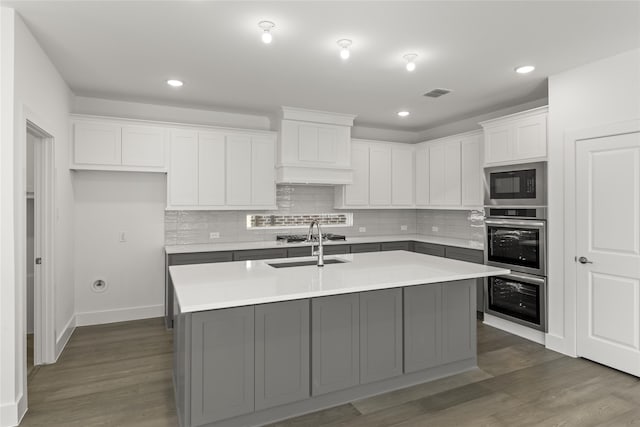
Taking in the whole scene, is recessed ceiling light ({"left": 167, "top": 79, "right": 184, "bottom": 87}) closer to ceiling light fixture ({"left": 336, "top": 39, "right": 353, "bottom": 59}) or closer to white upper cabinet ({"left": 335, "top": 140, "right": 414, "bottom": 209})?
ceiling light fixture ({"left": 336, "top": 39, "right": 353, "bottom": 59})

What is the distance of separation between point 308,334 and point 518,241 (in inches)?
107

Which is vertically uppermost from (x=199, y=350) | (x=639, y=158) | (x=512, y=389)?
(x=639, y=158)

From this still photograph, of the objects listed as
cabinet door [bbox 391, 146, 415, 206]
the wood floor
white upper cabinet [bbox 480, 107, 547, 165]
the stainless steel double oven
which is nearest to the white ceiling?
white upper cabinet [bbox 480, 107, 547, 165]

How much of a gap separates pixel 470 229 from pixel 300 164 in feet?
8.60

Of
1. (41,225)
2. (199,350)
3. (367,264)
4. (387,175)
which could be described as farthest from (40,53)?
(387,175)

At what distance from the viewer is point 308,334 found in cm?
260

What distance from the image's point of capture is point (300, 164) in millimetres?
5043

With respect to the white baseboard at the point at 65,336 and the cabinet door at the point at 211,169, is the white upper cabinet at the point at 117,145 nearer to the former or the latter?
the cabinet door at the point at 211,169

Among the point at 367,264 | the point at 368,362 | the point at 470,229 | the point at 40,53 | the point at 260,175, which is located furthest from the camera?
the point at 470,229

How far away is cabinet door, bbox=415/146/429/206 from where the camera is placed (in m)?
5.84

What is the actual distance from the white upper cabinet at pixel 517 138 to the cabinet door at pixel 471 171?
1.16 feet

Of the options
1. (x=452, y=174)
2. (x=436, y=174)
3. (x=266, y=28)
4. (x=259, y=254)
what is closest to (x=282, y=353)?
(x=266, y=28)

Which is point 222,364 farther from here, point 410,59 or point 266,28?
point 410,59

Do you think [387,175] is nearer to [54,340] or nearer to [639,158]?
[639,158]
